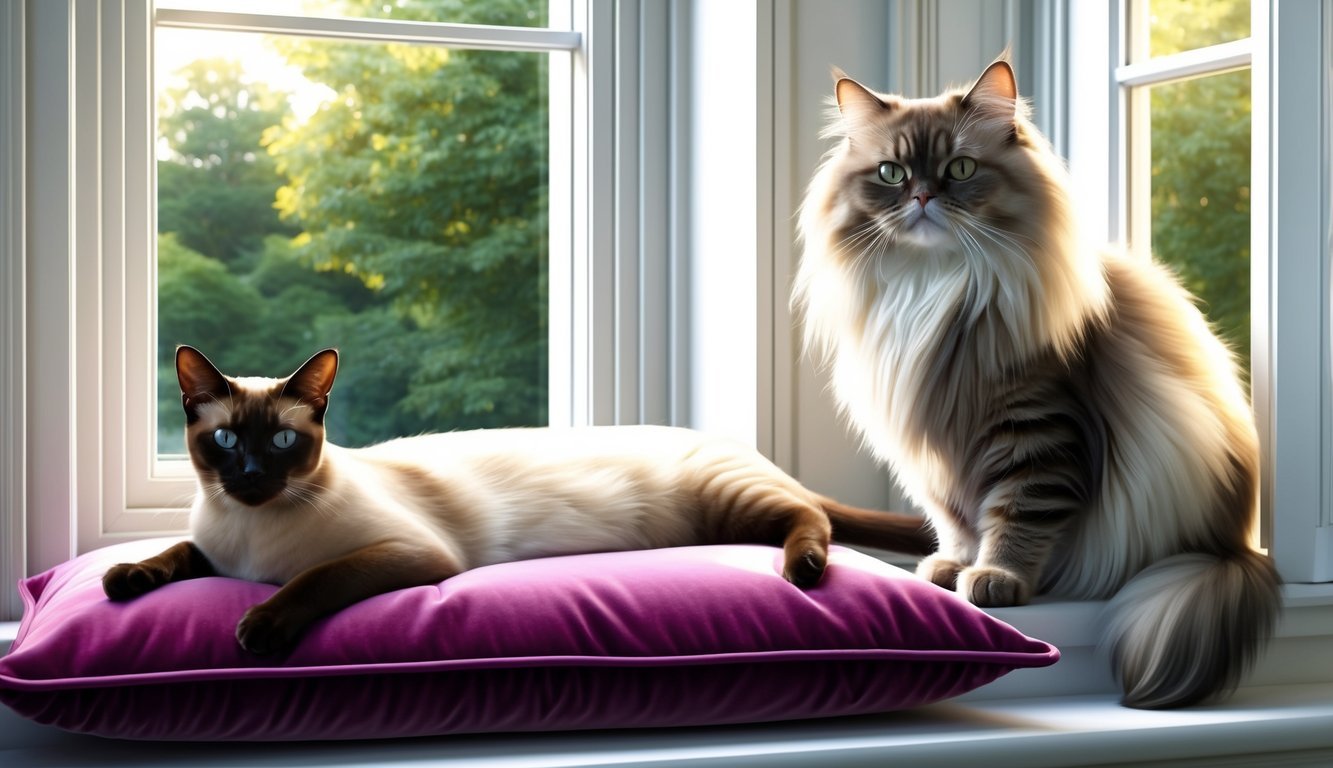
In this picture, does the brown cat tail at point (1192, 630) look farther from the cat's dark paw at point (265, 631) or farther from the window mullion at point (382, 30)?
the window mullion at point (382, 30)

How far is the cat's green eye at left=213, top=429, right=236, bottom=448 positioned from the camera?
1261 mm

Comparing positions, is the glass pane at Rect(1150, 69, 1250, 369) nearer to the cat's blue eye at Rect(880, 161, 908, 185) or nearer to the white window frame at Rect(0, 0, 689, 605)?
the cat's blue eye at Rect(880, 161, 908, 185)

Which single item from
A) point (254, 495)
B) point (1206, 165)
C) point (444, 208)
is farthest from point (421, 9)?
point (1206, 165)

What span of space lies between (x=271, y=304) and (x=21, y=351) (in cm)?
72

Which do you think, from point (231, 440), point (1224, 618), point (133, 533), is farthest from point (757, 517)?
point (133, 533)

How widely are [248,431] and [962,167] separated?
0.93 m

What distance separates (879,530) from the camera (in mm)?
1688

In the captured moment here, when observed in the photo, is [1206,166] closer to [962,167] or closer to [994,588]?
[962,167]

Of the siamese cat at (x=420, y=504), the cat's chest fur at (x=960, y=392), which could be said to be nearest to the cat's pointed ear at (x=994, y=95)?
the cat's chest fur at (x=960, y=392)

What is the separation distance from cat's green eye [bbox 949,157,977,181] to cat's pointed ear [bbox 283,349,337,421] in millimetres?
802

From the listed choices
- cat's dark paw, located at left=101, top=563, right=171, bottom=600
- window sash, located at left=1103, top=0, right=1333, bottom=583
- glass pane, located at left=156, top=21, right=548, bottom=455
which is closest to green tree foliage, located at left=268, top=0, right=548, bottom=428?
glass pane, located at left=156, top=21, right=548, bottom=455

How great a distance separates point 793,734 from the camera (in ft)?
3.99

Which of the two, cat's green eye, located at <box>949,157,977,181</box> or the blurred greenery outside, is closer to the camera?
cat's green eye, located at <box>949,157,977,181</box>

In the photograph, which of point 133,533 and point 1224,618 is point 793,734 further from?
point 133,533
